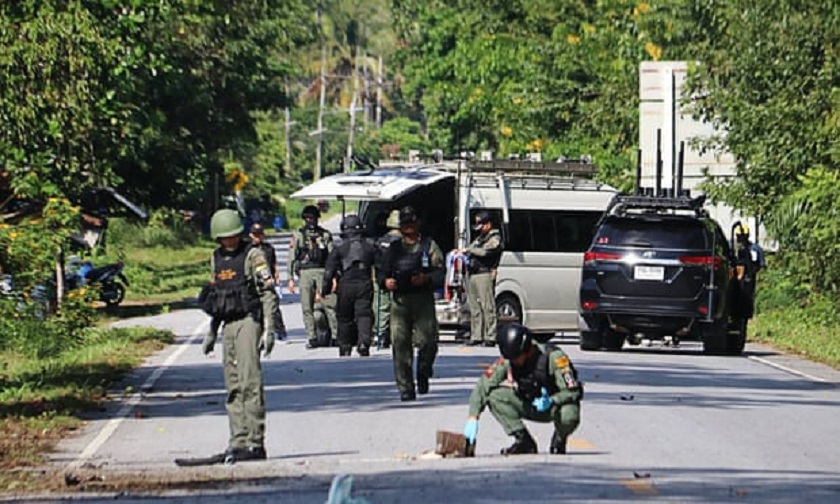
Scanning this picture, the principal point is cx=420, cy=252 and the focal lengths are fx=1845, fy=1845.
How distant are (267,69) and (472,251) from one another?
21339 millimetres

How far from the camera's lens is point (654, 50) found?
139 feet

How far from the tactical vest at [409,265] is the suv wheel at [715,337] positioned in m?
8.17

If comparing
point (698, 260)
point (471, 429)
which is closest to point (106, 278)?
point (698, 260)

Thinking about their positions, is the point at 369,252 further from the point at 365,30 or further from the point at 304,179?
the point at 365,30

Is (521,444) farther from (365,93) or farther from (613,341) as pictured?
(365,93)

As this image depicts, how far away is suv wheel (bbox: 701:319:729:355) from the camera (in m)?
25.3

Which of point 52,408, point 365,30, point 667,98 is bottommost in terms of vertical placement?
point 52,408

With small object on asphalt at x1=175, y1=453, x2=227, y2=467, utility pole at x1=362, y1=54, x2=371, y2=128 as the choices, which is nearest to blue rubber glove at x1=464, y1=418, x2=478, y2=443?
small object on asphalt at x1=175, y1=453, x2=227, y2=467

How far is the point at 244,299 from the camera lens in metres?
14.1

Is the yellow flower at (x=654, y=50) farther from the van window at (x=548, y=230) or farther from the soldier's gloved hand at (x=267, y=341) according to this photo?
the soldier's gloved hand at (x=267, y=341)

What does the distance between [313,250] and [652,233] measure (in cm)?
482

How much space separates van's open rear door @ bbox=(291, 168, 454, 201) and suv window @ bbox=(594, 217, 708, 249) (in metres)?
3.69

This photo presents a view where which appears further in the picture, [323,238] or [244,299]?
[323,238]

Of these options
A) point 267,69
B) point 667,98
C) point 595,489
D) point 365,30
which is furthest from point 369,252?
point 365,30
